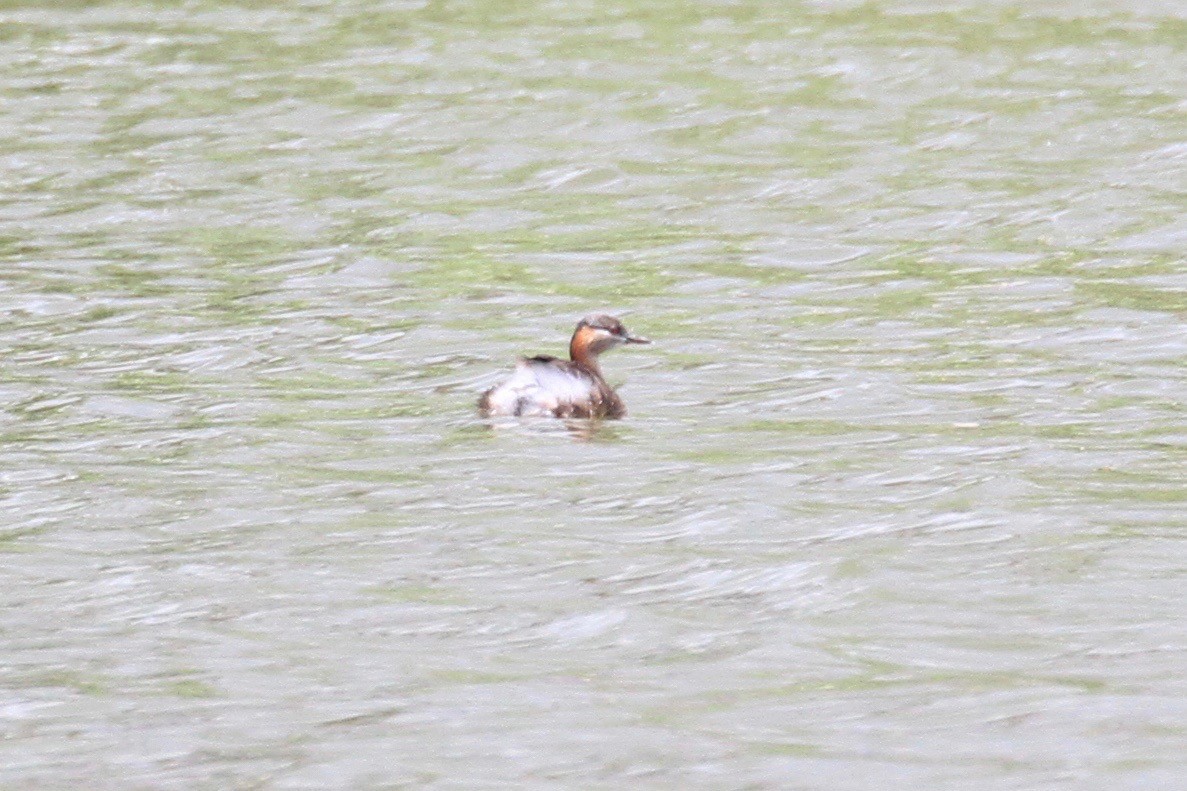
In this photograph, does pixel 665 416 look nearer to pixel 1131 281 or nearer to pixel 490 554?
pixel 490 554

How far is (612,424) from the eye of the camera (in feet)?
34.7

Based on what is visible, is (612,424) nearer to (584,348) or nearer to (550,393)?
(550,393)

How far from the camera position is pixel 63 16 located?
21672 millimetres

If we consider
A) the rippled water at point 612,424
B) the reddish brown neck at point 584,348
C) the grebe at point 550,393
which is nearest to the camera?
the rippled water at point 612,424

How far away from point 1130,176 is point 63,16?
32.1 feet

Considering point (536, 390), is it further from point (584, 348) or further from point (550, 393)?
point (584, 348)

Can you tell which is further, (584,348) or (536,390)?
(584,348)

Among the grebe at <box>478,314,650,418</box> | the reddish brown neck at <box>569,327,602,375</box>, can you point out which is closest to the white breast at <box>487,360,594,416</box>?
the grebe at <box>478,314,650,418</box>

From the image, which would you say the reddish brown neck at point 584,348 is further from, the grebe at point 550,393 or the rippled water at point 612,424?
the grebe at point 550,393

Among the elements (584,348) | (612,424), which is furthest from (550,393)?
(584,348)

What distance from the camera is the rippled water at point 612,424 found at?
7215 mm

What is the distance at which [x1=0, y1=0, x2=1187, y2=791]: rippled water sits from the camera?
721 cm

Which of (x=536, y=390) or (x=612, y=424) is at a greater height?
(x=536, y=390)

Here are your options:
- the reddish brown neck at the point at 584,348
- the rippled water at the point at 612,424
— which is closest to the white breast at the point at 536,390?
the rippled water at the point at 612,424
